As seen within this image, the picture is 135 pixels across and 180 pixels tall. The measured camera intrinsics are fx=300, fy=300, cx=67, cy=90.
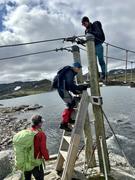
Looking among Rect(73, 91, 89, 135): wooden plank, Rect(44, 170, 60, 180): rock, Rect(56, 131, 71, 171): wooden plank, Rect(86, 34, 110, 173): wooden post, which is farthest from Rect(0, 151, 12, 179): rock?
Rect(73, 91, 89, 135): wooden plank

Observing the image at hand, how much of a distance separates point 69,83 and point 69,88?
0.77 ft

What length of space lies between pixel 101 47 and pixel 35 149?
5230 mm

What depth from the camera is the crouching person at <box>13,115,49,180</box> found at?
8695 mm

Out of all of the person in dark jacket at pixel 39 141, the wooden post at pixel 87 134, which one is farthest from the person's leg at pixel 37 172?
the wooden post at pixel 87 134

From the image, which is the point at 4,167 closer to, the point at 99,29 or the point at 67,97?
the point at 67,97

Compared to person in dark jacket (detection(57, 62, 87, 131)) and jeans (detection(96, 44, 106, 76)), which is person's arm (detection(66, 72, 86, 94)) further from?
jeans (detection(96, 44, 106, 76))

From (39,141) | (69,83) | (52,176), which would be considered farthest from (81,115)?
(52,176)

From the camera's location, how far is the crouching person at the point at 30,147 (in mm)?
8695

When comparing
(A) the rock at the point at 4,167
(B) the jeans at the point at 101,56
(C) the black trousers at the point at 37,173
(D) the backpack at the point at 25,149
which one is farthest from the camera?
(A) the rock at the point at 4,167

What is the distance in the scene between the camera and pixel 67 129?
35.7 feet

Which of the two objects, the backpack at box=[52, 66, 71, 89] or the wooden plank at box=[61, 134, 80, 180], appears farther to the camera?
the backpack at box=[52, 66, 71, 89]

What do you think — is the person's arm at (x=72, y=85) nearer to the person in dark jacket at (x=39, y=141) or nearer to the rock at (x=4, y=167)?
the person in dark jacket at (x=39, y=141)

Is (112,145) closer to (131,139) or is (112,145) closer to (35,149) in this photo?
(131,139)

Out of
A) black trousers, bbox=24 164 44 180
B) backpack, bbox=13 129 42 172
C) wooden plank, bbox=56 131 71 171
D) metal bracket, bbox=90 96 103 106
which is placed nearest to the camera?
backpack, bbox=13 129 42 172
